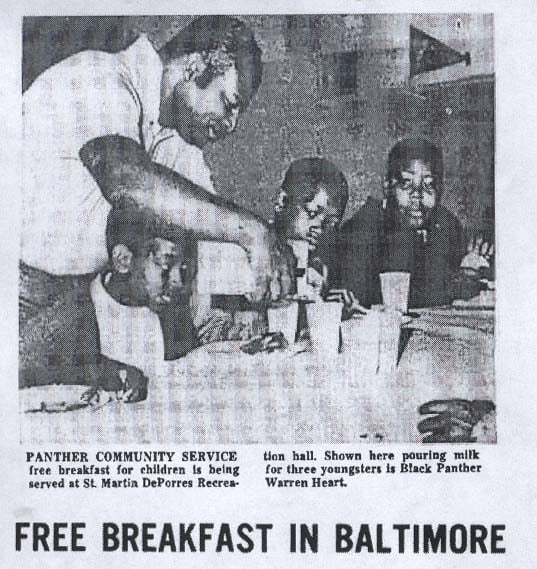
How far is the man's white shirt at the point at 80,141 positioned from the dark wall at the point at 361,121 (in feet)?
0.09

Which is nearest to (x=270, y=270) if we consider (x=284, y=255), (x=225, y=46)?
(x=284, y=255)

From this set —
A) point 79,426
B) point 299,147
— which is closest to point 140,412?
point 79,426

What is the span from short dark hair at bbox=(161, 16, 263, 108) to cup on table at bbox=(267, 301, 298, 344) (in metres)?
0.11

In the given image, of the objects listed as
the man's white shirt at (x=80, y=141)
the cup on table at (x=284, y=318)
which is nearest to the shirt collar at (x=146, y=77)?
the man's white shirt at (x=80, y=141)

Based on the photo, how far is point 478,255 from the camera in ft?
1.40

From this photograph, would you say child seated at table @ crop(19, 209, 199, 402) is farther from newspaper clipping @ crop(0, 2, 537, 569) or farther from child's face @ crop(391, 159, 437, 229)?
child's face @ crop(391, 159, 437, 229)

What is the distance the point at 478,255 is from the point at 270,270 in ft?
0.35

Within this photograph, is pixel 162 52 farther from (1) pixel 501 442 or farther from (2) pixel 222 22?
(1) pixel 501 442

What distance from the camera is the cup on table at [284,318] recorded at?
1.40 ft

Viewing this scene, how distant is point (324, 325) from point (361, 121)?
0.35 ft

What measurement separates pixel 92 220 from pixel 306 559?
206 mm

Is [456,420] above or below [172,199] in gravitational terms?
below

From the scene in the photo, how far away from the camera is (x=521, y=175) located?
0.43 m

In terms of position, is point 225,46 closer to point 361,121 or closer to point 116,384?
point 361,121
